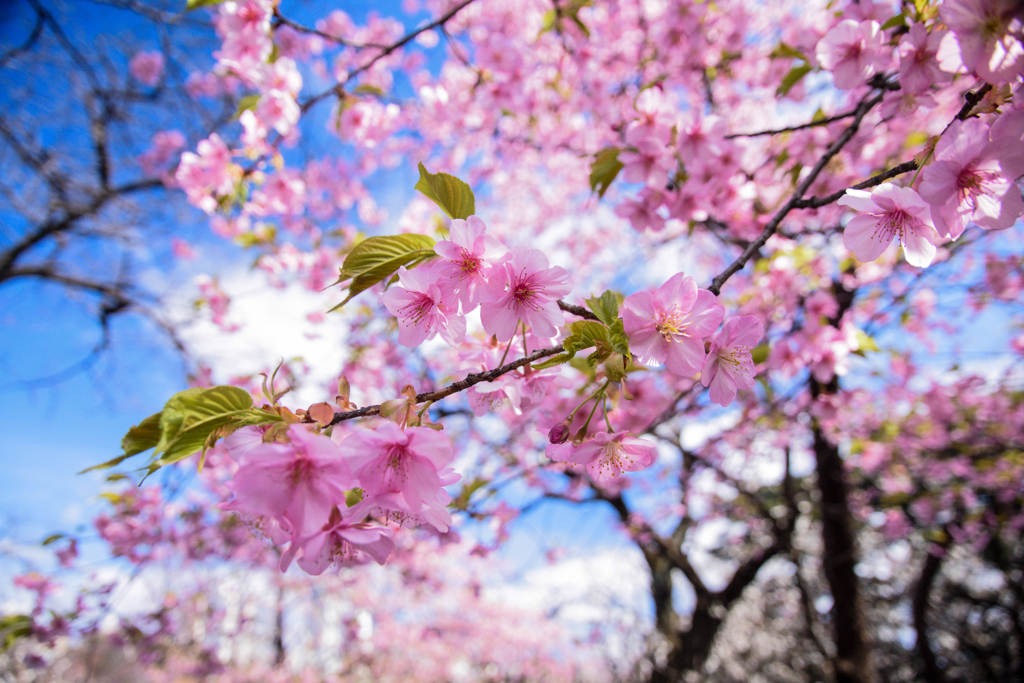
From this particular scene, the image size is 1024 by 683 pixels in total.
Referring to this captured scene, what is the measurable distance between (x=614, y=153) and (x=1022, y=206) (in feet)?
3.13

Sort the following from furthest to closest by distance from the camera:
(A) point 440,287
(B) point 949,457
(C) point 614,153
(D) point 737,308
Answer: (B) point 949,457 → (D) point 737,308 → (C) point 614,153 → (A) point 440,287

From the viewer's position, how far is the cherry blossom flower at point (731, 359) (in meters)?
0.86

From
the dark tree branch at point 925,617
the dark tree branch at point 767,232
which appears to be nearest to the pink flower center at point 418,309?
the dark tree branch at point 767,232

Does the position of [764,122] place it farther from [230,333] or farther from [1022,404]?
[230,333]

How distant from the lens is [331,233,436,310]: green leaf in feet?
2.79

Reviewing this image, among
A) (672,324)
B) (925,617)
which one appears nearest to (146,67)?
(672,324)

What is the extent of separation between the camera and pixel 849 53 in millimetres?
1360

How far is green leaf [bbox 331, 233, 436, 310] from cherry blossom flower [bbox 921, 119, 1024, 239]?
89 centimetres

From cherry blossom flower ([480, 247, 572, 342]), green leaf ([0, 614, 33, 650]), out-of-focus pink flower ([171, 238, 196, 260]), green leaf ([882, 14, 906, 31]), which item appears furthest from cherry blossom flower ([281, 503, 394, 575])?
out-of-focus pink flower ([171, 238, 196, 260])

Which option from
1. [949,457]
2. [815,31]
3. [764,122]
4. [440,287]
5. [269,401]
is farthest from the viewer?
[764,122]

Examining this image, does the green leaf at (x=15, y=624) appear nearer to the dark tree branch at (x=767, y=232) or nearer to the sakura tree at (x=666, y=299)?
the sakura tree at (x=666, y=299)

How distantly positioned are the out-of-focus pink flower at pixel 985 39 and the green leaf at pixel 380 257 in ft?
3.08

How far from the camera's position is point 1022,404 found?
490 cm

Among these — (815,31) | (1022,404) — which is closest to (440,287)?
(815,31)
